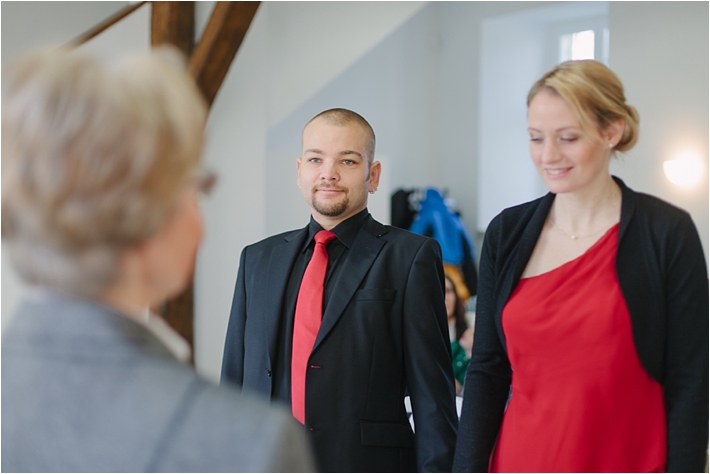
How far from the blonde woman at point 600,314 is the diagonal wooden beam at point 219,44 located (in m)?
2.63

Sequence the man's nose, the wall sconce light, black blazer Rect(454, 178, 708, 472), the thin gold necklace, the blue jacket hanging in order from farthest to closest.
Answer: the blue jacket hanging → the wall sconce light → the man's nose → the thin gold necklace → black blazer Rect(454, 178, 708, 472)

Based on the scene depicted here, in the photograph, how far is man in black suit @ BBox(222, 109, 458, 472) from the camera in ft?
5.82

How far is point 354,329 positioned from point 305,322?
0.38ft

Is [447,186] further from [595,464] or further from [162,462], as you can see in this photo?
[162,462]

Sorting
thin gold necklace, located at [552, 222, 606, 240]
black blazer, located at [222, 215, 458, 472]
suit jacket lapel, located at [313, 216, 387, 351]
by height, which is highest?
thin gold necklace, located at [552, 222, 606, 240]

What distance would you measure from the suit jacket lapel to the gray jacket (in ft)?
3.38

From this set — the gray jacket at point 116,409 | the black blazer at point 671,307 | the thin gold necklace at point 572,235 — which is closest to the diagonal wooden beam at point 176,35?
the thin gold necklace at point 572,235

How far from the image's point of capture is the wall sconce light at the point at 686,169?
4301 mm

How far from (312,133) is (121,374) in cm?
128

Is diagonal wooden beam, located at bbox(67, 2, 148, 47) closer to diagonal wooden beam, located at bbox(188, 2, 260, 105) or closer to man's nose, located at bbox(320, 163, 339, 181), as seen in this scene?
diagonal wooden beam, located at bbox(188, 2, 260, 105)

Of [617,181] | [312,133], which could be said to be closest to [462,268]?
[312,133]

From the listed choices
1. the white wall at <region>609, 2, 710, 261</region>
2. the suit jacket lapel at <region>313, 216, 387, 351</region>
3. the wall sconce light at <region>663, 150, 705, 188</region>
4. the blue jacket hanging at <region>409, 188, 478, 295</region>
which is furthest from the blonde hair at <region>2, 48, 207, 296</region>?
the blue jacket hanging at <region>409, 188, 478, 295</region>

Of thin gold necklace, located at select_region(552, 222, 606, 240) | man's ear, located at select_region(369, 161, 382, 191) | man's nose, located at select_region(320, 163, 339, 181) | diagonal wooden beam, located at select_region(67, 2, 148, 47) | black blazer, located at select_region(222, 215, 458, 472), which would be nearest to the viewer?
thin gold necklace, located at select_region(552, 222, 606, 240)

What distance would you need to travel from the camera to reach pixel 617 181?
4.86 feet
